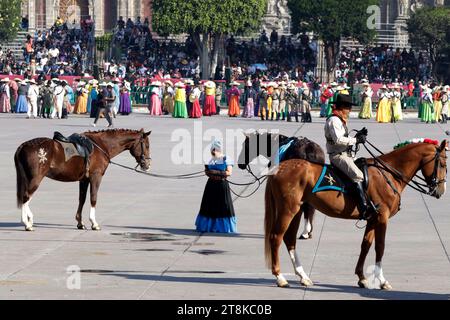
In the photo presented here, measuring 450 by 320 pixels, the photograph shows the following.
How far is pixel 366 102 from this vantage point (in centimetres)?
→ 5212

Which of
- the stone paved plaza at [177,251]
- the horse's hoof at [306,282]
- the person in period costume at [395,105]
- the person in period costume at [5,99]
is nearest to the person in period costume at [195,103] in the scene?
the person in period costume at [395,105]

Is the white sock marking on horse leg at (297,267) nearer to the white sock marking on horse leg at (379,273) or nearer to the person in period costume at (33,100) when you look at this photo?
the white sock marking on horse leg at (379,273)

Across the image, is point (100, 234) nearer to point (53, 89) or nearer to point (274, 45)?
point (53, 89)

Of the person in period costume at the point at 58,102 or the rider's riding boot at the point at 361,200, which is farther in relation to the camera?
the person in period costume at the point at 58,102

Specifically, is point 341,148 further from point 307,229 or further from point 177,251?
point 307,229

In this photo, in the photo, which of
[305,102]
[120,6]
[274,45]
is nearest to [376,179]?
[305,102]

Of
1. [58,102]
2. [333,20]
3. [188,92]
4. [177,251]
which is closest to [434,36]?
[333,20]

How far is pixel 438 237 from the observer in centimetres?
1903

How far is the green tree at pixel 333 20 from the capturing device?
222 ft

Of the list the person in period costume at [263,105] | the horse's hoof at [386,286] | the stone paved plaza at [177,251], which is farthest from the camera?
the person in period costume at [263,105]

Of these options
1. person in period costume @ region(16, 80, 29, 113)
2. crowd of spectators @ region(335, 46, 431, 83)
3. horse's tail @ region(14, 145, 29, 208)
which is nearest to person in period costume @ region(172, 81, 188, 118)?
person in period costume @ region(16, 80, 29, 113)

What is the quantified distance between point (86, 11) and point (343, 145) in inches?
2754

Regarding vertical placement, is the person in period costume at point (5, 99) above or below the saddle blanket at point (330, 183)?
above

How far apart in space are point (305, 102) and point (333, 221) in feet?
92.9
